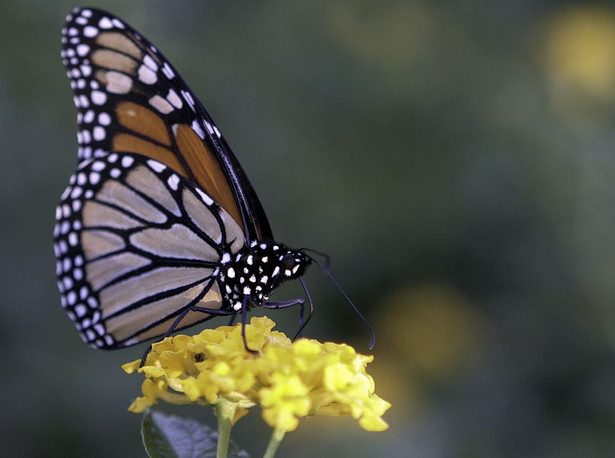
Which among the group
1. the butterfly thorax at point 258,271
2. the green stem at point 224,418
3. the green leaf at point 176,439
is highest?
the butterfly thorax at point 258,271

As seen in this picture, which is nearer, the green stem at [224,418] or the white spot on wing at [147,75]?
the green stem at [224,418]

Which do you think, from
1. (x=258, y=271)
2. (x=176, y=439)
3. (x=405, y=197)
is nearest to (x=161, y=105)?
(x=258, y=271)

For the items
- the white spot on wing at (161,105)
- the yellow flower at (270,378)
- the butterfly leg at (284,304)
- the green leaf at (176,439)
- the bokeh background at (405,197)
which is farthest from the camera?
the bokeh background at (405,197)

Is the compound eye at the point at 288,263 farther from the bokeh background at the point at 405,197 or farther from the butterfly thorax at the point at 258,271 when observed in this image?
the bokeh background at the point at 405,197

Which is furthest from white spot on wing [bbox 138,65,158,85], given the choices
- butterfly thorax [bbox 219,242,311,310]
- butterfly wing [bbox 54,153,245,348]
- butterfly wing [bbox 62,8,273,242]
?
butterfly thorax [bbox 219,242,311,310]

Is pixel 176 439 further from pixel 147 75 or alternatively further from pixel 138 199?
pixel 147 75

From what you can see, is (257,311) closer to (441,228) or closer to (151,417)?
(441,228)

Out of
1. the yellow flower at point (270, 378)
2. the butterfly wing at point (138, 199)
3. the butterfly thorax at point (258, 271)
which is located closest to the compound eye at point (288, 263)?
the butterfly thorax at point (258, 271)
